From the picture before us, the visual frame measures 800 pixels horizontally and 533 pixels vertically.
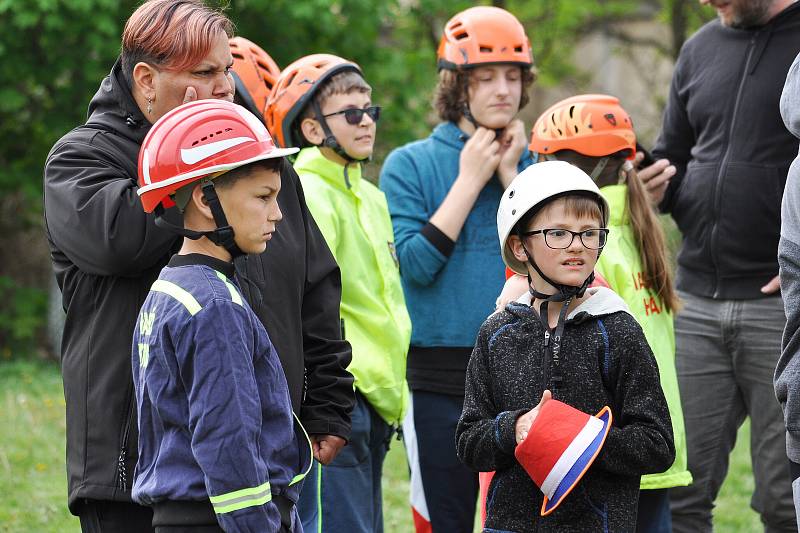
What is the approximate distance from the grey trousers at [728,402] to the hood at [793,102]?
1505 millimetres

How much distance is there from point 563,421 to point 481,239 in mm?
Result: 1738

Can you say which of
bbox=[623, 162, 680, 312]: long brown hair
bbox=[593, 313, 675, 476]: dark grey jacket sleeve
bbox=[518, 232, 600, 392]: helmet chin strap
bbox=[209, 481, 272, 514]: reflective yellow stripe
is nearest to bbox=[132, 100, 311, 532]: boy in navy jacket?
bbox=[209, 481, 272, 514]: reflective yellow stripe

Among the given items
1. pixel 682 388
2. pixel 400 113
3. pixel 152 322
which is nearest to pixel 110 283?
pixel 152 322

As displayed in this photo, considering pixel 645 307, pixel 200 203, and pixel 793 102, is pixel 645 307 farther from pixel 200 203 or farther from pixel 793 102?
pixel 200 203

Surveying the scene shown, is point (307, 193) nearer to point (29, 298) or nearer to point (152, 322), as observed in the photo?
point (152, 322)

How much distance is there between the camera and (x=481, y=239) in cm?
484

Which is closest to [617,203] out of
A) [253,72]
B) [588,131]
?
[588,131]

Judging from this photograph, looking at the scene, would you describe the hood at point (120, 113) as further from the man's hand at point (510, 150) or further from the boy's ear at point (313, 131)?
the man's hand at point (510, 150)

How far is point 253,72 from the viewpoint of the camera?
5.43 meters

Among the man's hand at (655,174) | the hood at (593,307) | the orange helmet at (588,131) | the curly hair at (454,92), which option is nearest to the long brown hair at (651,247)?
the orange helmet at (588,131)

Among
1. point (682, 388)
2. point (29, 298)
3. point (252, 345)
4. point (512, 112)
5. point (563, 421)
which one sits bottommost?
point (29, 298)

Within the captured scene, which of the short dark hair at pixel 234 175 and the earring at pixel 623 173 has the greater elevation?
the short dark hair at pixel 234 175

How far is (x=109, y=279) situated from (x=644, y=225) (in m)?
2.14

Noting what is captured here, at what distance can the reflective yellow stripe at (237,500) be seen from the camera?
276 cm
